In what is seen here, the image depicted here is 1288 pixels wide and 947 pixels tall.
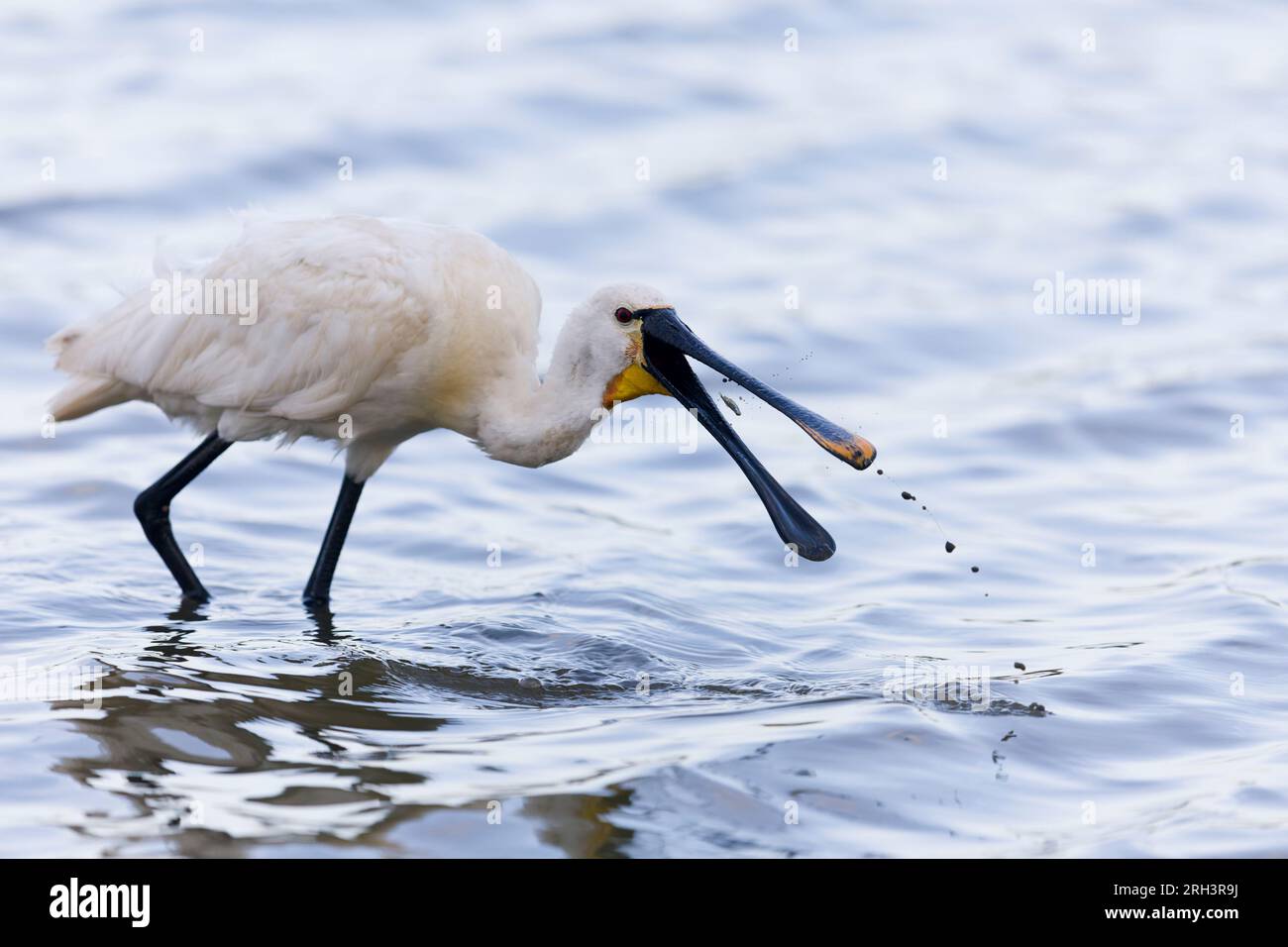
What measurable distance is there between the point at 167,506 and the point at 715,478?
376cm

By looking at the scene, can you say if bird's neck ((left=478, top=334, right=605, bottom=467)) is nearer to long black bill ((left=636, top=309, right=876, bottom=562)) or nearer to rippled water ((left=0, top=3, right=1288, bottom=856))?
long black bill ((left=636, top=309, right=876, bottom=562))

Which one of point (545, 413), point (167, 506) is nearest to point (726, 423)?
point (545, 413)

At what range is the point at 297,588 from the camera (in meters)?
9.26

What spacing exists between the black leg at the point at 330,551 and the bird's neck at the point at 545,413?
128 cm

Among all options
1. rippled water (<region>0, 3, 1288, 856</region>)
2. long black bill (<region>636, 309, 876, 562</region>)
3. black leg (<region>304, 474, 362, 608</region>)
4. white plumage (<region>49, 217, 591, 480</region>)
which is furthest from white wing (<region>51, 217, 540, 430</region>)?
long black bill (<region>636, 309, 876, 562</region>)

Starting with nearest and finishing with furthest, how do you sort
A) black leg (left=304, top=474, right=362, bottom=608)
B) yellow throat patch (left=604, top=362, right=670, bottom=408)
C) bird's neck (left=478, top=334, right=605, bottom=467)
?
yellow throat patch (left=604, top=362, right=670, bottom=408), bird's neck (left=478, top=334, right=605, bottom=467), black leg (left=304, top=474, right=362, bottom=608)

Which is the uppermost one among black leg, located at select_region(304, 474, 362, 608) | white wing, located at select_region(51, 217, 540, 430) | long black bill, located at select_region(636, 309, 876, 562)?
white wing, located at select_region(51, 217, 540, 430)

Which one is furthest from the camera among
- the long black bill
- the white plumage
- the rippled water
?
the white plumage

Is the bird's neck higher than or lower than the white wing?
lower

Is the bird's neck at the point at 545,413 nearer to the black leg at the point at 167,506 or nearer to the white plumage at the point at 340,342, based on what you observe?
the white plumage at the point at 340,342

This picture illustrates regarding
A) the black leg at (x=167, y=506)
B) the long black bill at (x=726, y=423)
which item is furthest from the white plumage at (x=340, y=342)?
the long black bill at (x=726, y=423)

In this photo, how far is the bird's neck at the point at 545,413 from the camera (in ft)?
24.7

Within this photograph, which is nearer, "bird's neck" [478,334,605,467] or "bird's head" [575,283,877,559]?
"bird's head" [575,283,877,559]

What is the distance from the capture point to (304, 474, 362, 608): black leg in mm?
8891
